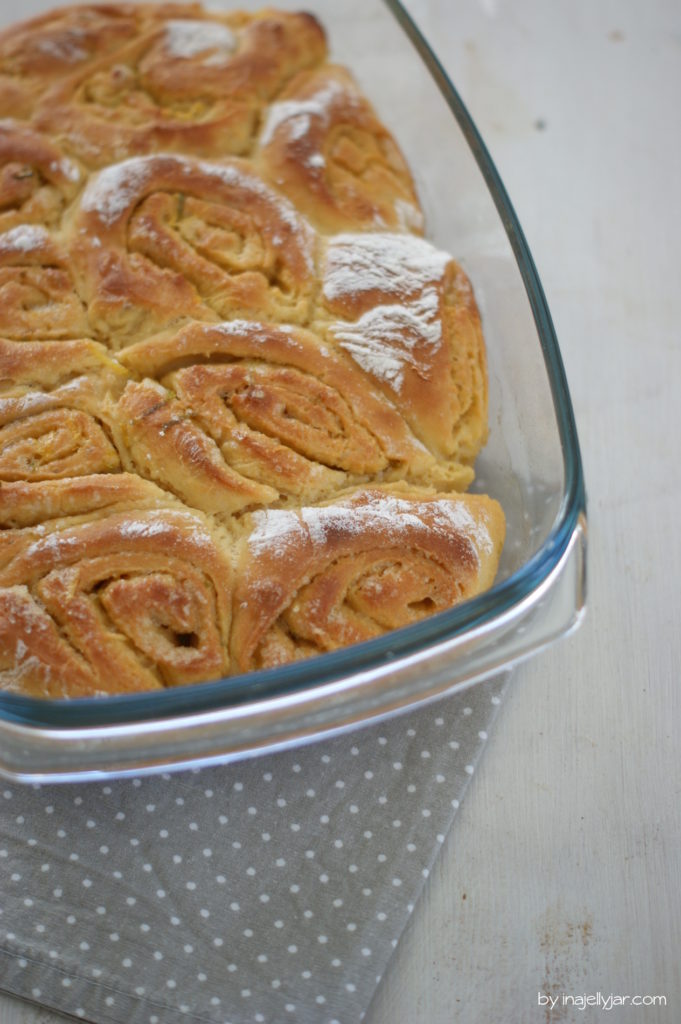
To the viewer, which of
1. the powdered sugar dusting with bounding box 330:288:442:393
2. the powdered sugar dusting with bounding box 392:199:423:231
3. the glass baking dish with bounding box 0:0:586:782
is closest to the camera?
the glass baking dish with bounding box 0:0:586:782

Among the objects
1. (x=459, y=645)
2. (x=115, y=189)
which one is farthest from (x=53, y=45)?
(x=459, y=645)

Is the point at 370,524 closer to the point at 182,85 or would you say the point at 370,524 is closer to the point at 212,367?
the point at 212,367

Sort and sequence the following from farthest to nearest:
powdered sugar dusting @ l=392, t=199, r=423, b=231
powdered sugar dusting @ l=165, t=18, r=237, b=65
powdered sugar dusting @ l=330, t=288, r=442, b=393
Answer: powdered sugar dusting @ l=165, t=18, r=237, b=65, powdered sugar dusting @ l=392, t=199, r=423, b=231, powdered sugar dusting @ l=330, t=288, r=442, b=393

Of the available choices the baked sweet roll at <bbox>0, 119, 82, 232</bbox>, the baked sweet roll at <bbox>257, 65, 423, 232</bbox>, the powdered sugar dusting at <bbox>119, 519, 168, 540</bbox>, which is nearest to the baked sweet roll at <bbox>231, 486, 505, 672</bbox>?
the powdered sugar dusting at <bbox>119, 519, 168, 540</bbox>

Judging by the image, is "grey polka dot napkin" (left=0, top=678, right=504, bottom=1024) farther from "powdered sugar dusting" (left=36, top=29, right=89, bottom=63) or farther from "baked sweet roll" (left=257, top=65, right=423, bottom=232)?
"powdered sugar dusting" (left=36, top=29, right=89, bottom=63)

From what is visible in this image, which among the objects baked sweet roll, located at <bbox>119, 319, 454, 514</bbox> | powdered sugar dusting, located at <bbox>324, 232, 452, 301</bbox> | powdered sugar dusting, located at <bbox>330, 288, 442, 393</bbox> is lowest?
baked sweet roll, located at <bbox>119, 319, 454, 514</bbox>

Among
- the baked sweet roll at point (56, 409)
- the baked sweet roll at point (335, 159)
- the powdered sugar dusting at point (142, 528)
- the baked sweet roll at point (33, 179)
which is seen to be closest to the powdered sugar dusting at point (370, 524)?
the powdered sugar dusting at point (142, 528)

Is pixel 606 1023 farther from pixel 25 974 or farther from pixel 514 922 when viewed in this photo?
pixel 25 974

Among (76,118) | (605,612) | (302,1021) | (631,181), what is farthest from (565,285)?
(302,1021)
